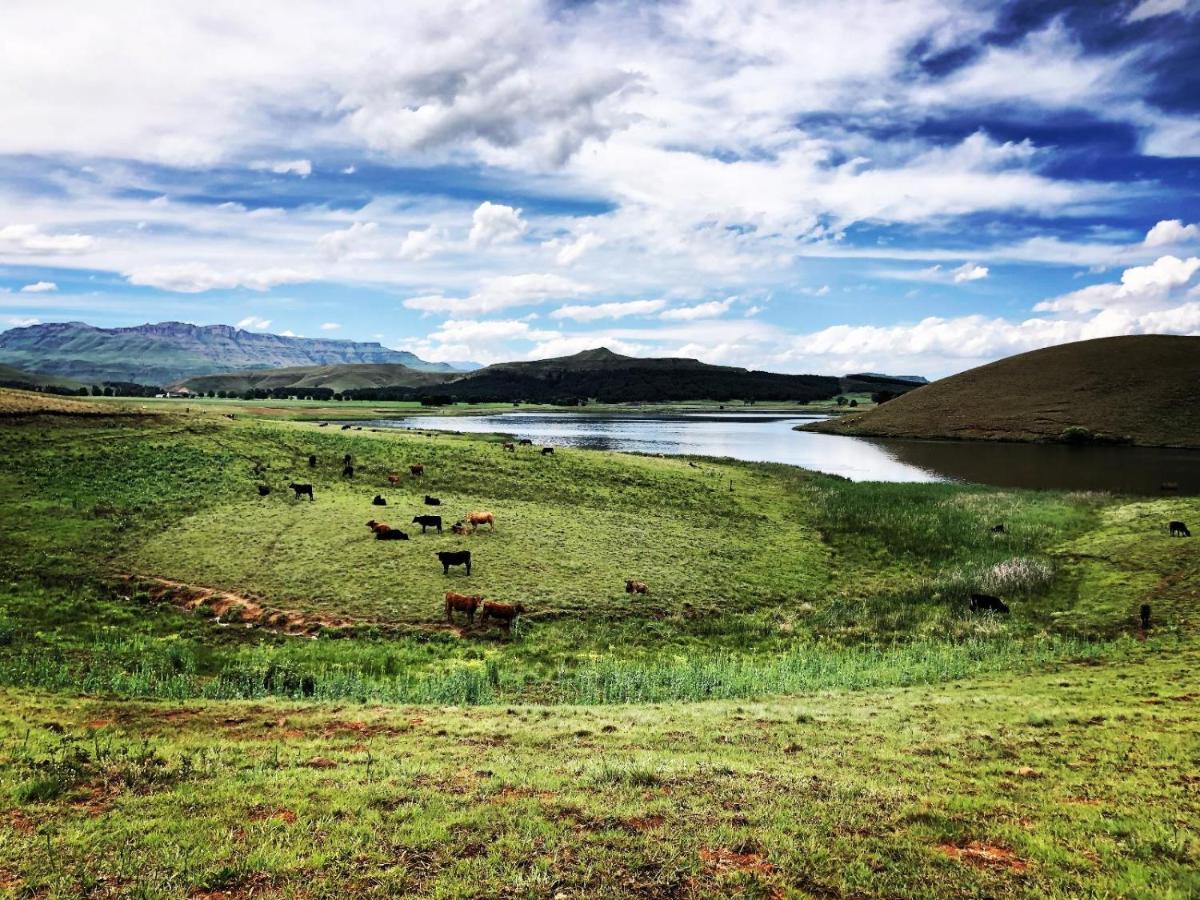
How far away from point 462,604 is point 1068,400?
163643mm

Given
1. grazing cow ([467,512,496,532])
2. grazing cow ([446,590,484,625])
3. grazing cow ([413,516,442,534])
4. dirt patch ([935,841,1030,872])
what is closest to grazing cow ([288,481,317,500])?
grazing cow ([413,516,442,534])

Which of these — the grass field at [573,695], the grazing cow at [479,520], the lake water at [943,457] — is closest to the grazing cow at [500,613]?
the grass field at [573,695]

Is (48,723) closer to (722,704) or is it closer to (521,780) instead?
(521,780)

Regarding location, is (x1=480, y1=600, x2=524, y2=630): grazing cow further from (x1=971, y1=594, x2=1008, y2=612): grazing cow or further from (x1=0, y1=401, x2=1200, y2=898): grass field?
(x1=971, y1=594, x2=1008, y2=612): grazing cow

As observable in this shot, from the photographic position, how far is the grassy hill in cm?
12825

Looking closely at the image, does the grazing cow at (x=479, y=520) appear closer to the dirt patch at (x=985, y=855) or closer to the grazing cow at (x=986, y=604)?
the grazing cow at (x=986, y=604)

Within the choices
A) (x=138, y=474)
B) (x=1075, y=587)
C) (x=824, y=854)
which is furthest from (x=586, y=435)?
(x=824, y=854)

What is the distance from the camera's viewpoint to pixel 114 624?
2577cm

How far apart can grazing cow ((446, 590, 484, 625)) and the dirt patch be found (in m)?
21.3

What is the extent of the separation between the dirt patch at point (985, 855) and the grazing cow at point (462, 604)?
69.7 ft

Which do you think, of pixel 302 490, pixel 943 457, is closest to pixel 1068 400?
pixel 943 457

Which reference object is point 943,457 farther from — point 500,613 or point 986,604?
point 500,613

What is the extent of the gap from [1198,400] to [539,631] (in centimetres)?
16354

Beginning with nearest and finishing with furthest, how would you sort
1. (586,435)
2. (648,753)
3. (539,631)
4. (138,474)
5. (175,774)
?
1. (175,774)
2. (648,753)
3. (539,631)
4. (138,474)
5. (586,435)
